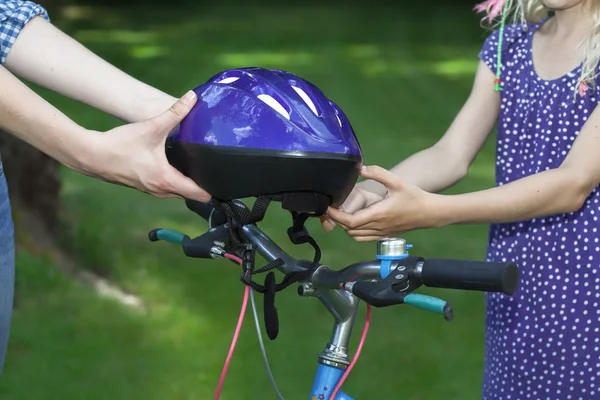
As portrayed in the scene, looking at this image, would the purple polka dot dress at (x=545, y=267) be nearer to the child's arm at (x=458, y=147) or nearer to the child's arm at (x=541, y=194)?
the child's arm at (x=458, y=147)

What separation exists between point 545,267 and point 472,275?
1.19 metres

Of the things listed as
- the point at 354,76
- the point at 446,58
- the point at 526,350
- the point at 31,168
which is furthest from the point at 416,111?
the point at 526,350

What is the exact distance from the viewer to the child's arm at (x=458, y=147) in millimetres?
2975

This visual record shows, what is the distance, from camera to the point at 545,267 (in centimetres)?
294

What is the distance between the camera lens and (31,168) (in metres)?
5.88

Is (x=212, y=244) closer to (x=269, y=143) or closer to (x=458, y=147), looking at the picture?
(x=269, y=143)

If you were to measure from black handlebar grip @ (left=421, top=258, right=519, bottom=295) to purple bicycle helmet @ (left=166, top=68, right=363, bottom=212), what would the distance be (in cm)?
26

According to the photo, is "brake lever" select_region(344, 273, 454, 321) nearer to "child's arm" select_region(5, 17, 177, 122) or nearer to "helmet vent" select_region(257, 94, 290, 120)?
"helmet vent" select_region(257, 94, 290, 120)

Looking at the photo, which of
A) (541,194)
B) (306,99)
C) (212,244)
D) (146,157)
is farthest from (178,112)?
(541,194)

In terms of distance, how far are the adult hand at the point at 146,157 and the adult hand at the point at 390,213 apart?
44 centimetres

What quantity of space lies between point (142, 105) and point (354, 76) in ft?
32.8

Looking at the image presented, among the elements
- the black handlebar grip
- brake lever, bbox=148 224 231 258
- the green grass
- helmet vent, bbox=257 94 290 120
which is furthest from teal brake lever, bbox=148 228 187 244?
the green grass

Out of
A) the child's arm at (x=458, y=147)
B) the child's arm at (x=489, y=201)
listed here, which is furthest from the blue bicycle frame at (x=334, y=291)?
the child's arm at (x=458, y=147)

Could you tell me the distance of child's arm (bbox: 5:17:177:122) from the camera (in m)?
2.54
